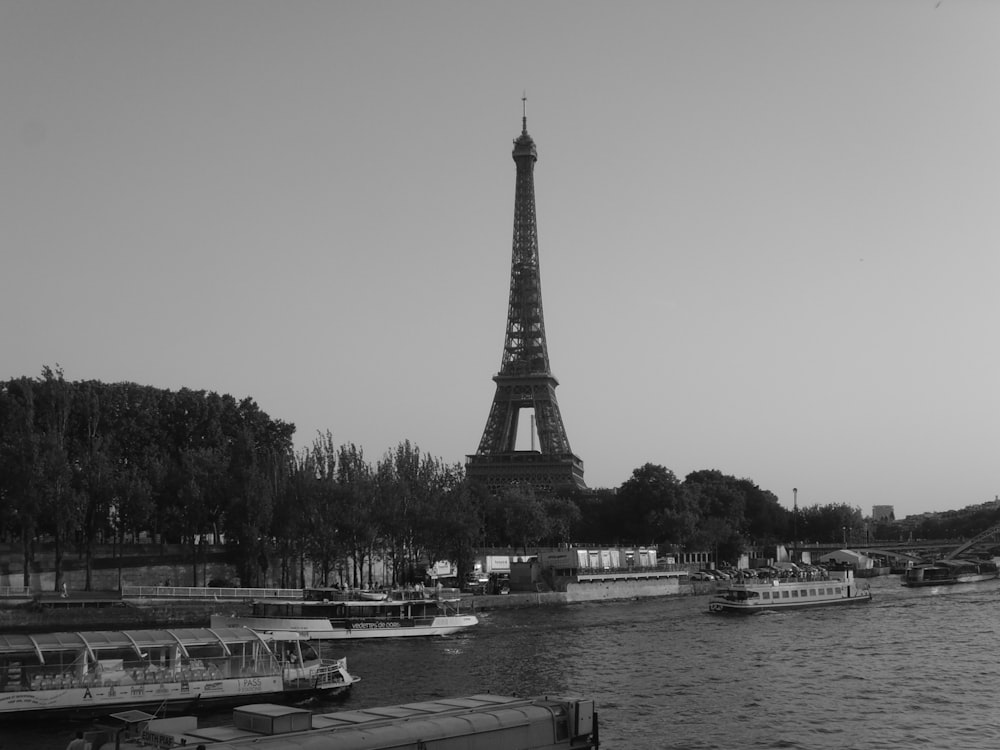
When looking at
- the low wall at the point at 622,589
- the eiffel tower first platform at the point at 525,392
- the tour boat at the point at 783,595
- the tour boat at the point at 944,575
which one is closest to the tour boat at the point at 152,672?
the tour boat at the point at 783,595

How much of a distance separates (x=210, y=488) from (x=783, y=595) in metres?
45.1

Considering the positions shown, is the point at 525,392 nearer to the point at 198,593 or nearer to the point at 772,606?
the point at 772,606

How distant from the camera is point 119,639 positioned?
125ft

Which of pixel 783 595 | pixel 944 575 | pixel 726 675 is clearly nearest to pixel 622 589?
pixel 783 595

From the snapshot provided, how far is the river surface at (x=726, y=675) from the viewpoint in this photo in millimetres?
34562

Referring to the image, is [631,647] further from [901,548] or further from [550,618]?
[901,548]

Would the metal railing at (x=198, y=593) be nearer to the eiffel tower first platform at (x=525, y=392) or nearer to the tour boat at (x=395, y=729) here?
the tour boat at (x=395, y=729)

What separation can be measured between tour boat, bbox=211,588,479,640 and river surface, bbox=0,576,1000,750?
45.3 inches

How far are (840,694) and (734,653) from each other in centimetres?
1343

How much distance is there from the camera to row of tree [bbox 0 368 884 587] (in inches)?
2953

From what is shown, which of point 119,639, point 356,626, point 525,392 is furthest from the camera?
point 525,392

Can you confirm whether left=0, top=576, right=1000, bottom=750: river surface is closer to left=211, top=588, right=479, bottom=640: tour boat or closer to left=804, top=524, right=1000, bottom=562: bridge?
left=211, top=588, right=479, bottom=640: tour boat

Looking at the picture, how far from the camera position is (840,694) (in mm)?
41750

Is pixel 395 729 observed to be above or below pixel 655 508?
below
